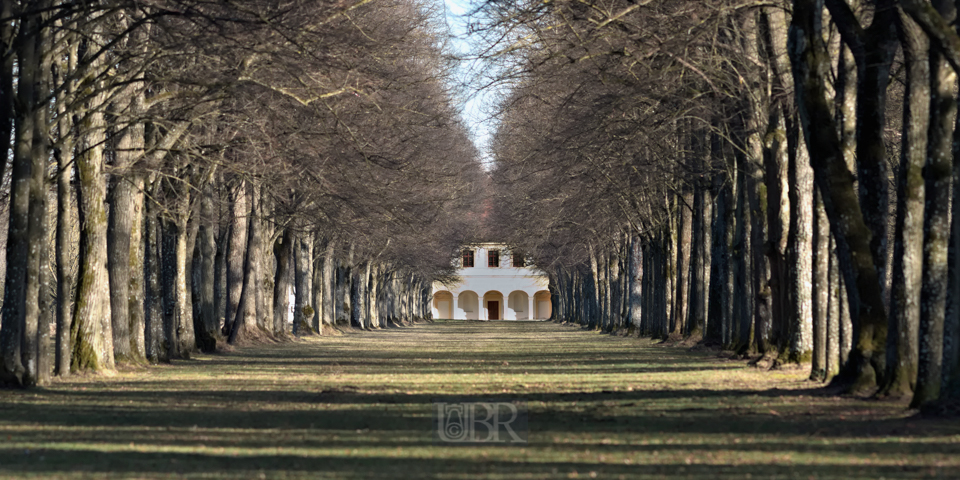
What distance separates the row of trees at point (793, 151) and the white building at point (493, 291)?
269 ft

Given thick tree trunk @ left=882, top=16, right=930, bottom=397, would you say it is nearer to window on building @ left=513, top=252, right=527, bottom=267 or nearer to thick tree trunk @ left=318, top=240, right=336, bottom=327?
thick tree trunk @ left=318, top=240, right=336, bottom=327

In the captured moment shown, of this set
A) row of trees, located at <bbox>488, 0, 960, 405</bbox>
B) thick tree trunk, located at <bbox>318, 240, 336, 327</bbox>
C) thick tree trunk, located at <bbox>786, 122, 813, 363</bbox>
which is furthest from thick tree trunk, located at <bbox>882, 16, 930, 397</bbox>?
thick tree trunk, located at <bbox>318, 240, 336, 327</bbox>

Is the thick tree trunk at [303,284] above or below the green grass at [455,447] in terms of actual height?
above

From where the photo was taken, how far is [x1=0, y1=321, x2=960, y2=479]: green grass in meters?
8.45

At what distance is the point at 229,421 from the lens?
12.0m

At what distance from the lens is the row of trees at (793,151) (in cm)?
1210

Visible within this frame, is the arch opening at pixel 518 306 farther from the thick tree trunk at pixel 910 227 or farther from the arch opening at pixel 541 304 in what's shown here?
the thick tree trunk at pixel 910 227

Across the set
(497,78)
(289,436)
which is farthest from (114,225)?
(289,436)

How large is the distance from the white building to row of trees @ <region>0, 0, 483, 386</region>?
82834 millimetres

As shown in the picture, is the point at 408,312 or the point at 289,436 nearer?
the point at 289,436

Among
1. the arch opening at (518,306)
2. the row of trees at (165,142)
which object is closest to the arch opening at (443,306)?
the arch opening at (518,306)

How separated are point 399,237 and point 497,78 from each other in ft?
103

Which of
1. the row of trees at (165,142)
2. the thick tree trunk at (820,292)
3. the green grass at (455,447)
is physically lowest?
the green grass at (455,447)

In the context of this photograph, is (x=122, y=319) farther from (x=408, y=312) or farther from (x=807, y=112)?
(x=408, y=312)
